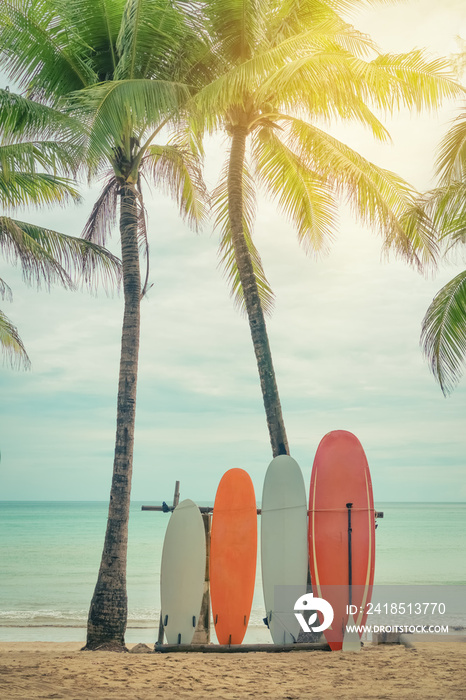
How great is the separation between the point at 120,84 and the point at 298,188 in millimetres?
3210

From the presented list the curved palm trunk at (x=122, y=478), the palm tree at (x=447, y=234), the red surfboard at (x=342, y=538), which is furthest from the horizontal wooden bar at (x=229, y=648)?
the palm tree at (x=447, y=234)

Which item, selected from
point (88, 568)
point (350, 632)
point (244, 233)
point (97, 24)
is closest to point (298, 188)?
point (244, 233)

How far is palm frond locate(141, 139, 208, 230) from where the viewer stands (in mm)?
8234

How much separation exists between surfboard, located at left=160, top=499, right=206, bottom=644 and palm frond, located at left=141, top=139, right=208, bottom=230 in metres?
4.51

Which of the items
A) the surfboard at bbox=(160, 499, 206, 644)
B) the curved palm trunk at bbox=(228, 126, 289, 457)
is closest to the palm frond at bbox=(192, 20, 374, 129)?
the curved palm trunk at bbox=(228, 126, 289, 457)

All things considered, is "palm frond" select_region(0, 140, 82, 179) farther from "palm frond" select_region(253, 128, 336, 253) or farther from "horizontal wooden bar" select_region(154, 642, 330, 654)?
"horizontal wooden bar" select_region(154, 642, 330, 654)

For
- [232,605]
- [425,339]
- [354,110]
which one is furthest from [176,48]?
[232,605]

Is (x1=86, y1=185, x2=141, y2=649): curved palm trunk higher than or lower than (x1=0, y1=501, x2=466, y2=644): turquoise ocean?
higher

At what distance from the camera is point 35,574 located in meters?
21.9

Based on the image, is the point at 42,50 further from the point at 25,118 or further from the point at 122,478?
the point at 122,478

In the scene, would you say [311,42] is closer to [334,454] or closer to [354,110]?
[354,110]

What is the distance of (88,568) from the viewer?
23.7m

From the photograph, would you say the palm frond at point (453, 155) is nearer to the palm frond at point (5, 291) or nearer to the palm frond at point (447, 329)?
the palm frond at point (447, 329)

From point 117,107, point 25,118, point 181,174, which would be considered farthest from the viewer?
point 181,174
